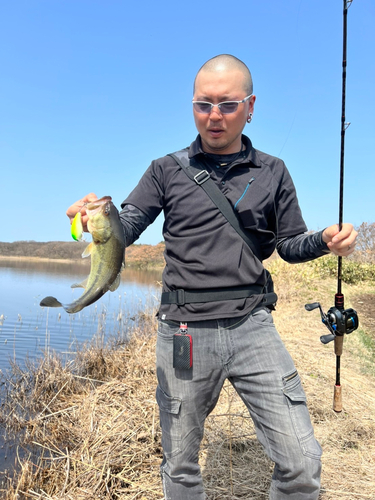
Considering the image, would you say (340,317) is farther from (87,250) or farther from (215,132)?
(87,250)

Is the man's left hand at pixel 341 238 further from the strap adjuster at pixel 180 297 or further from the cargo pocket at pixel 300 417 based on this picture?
the strap adjuster at pixel 180 297

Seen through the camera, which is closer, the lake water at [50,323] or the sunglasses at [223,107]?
the sunglasses at [223,107]

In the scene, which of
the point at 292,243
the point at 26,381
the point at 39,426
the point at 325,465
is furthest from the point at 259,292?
the point at 26,381

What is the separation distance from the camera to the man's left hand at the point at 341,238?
239 centimetres

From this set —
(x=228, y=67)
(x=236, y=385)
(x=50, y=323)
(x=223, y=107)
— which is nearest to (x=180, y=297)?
(x=236, y=385)

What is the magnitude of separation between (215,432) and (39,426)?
117 inches

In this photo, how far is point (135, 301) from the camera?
53.4ft

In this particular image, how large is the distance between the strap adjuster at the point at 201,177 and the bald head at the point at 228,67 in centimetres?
62

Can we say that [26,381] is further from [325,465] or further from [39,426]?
[325,465]

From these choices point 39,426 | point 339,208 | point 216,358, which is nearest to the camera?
point 216,358

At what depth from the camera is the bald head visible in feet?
8.79

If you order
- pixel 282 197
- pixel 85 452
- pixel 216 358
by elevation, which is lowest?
pixel 85 452

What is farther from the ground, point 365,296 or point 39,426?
point 365,296

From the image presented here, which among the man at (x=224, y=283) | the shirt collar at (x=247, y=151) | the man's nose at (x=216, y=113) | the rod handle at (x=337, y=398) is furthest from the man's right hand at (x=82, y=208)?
the rod handle at (x=337, y=398)
